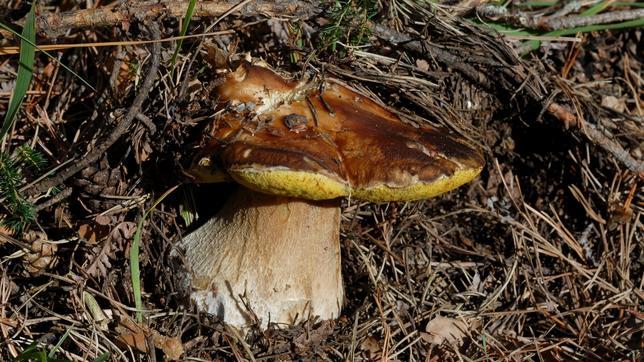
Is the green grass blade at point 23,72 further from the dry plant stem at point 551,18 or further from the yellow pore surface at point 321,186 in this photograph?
the dry plant stem at point 551,18

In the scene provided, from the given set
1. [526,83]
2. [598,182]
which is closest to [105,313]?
[526,83]

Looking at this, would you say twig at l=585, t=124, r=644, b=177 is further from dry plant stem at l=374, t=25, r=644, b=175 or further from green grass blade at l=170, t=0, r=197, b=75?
green grass blade at l=170, t=0, r=197, b=75

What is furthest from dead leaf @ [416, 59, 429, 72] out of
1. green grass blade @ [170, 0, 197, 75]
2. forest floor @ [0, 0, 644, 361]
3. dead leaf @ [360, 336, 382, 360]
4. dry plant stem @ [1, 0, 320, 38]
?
dead leaf @ [360, 336, 382, 360]

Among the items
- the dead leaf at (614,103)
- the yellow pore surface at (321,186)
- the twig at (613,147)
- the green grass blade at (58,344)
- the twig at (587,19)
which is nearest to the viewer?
the yellow pore surface at (321,186)

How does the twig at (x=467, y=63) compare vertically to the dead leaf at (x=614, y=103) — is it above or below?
above

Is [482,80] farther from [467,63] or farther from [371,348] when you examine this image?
[371,348]

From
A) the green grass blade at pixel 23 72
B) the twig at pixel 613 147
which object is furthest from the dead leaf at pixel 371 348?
the green grass blade at pixel 23 72
